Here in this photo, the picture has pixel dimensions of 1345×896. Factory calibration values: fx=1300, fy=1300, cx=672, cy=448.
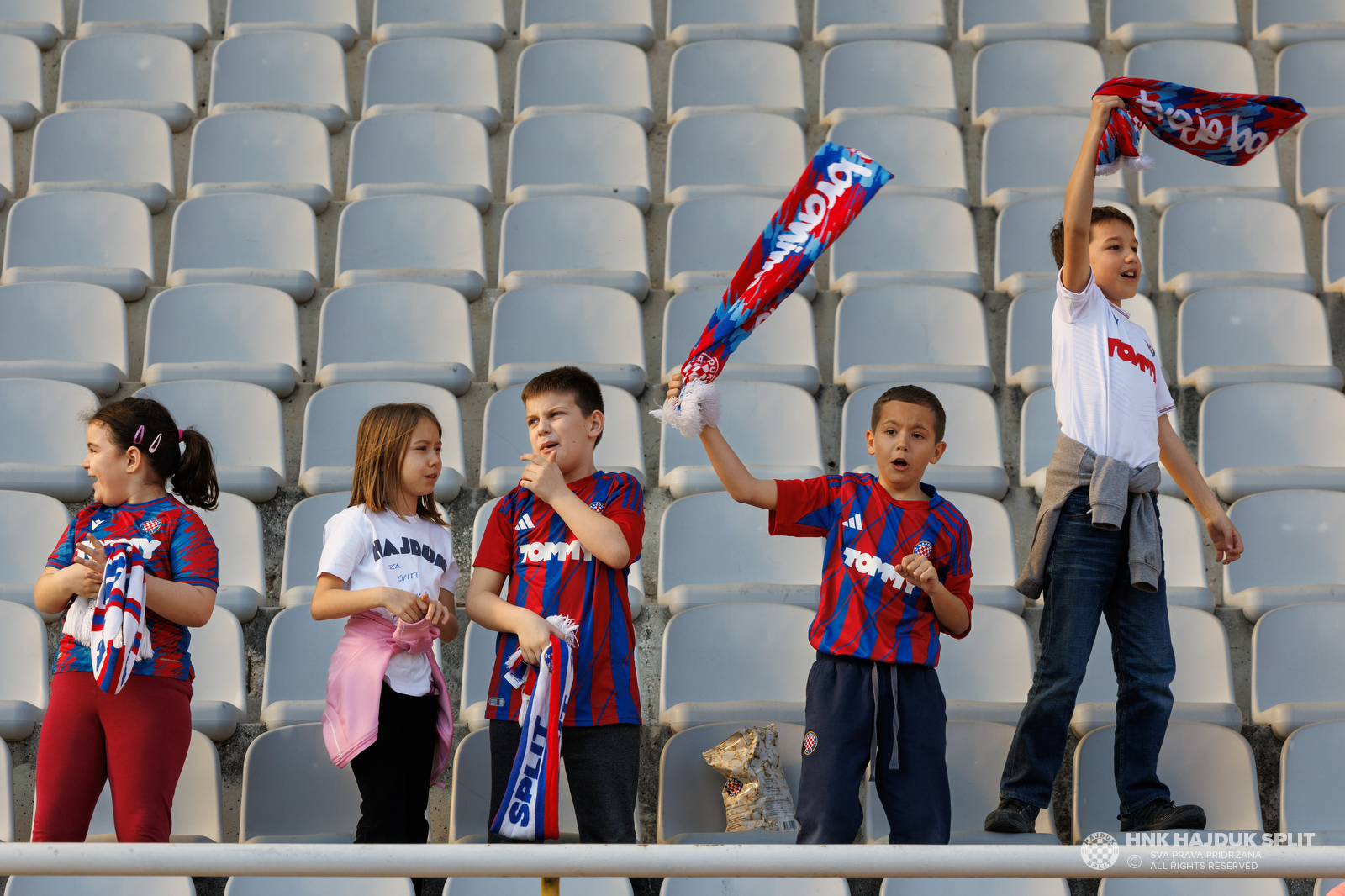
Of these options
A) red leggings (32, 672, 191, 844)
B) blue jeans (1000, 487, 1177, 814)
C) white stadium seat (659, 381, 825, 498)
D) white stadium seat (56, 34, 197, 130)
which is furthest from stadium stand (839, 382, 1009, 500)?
white stadium seat (56, 34, 197, 130)

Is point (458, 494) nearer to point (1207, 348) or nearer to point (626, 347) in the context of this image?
point (626, 347)

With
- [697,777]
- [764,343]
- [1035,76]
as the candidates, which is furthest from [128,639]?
[1035,76]

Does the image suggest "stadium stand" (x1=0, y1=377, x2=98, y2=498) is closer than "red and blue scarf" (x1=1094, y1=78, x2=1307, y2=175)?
No

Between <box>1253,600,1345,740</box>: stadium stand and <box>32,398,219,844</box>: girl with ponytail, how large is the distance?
82.7 inches

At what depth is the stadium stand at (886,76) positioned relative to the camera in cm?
446

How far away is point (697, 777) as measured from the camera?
8.26ft

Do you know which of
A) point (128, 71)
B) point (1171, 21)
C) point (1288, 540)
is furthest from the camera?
point (1171, 21)

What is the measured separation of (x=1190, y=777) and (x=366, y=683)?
5.18 feet

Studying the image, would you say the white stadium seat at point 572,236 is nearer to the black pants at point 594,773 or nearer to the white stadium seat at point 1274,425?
the white stadium seat at point 1274,425

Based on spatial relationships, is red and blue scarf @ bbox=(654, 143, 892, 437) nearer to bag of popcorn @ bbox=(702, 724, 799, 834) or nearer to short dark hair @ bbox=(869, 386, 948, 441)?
short dark hair @ bbox=(869, 386, 948, 441)

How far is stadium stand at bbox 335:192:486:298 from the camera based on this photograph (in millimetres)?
3840

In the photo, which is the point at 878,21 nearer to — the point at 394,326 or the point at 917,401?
the point at 394,326

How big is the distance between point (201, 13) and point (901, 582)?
12.0 feet

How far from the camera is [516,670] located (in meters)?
2.16
